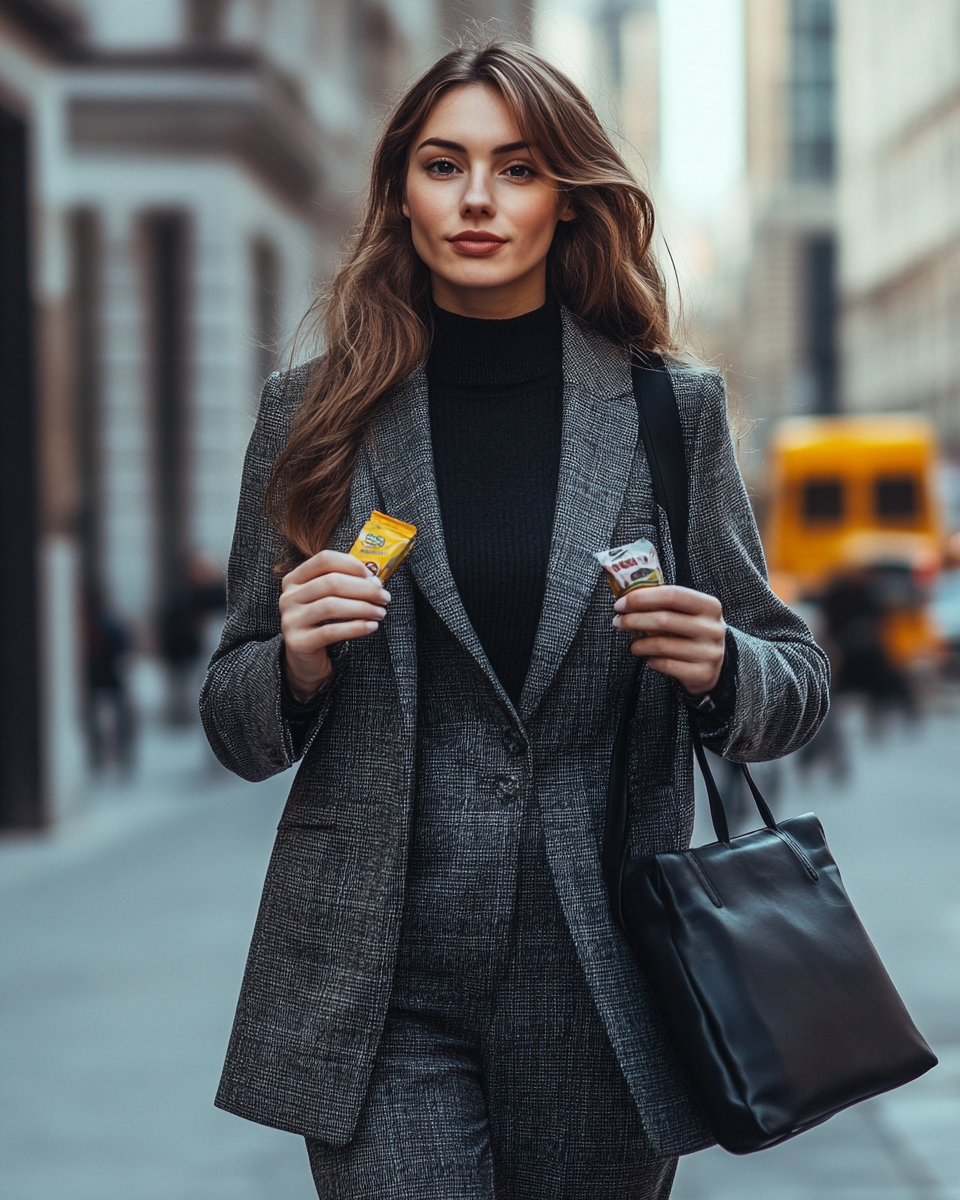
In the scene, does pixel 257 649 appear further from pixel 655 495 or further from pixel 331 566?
pixel 655 495

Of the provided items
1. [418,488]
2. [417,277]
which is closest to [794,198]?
[417,277]

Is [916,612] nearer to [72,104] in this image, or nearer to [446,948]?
[72,104]

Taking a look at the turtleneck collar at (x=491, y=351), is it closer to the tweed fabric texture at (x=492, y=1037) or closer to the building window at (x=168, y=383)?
the tweed fabric texture at (x=492, y=1037)

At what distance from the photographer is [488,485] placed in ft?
7.89

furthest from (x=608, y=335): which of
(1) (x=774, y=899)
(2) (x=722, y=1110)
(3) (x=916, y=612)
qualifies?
(3) (x=916, y=612)

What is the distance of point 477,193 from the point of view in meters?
2.35

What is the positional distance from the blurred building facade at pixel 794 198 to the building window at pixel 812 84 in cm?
5

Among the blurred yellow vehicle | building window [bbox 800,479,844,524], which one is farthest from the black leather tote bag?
building window [bbox 800,479,844,524]

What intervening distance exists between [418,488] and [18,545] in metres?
9.35

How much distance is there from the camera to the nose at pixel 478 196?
2.35m

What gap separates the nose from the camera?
2.35 metres

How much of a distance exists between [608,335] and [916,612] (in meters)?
19.2

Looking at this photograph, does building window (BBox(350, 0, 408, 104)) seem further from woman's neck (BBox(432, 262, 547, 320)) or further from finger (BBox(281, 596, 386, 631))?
finger (BBox(281, 596, 386, 631))

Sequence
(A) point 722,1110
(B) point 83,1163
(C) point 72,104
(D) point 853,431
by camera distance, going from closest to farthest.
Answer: (A) point 722,1110 < (B) point 83,1163 < (C) point 72,104 < (D) point 853,431
